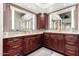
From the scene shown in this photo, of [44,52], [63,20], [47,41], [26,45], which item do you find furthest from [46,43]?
[63,20]

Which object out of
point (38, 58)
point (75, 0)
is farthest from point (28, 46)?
point (75, 0)

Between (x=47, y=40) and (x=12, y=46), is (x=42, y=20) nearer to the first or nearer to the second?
(x=47, y=40)

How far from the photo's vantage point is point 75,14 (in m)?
1.79

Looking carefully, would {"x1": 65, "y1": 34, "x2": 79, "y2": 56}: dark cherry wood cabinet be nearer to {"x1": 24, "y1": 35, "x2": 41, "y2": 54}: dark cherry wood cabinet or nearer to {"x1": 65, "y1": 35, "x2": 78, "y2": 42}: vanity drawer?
{"x1": 65, "y1": 35, "x2": 78, "y2": 42}: vanity drawer

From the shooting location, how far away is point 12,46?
1.75m

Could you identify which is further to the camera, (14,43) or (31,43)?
(31,43)

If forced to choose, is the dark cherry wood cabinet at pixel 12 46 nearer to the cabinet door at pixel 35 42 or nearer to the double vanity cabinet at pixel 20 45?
the double vanity cabinet at pixel 20 45

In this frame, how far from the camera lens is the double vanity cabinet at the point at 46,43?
70.7 inches

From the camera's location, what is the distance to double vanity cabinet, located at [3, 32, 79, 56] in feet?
5.89

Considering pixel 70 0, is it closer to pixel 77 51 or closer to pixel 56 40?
pixel 56 40

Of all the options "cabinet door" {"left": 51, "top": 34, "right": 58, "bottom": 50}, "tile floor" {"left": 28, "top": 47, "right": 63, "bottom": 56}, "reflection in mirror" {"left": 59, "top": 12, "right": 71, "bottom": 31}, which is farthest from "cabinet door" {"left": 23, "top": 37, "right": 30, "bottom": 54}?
"reflection in mirror" {"left": 59, "top": 12, "right": 71, "bottom": 31}

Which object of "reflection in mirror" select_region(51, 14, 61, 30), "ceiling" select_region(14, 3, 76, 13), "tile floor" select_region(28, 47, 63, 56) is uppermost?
"ceiling" select_region(14, 3, 76, 13)

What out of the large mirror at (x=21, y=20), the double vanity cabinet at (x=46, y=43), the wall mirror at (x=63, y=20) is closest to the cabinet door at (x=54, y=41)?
the double vanity cabinet at (x=46, y=43)

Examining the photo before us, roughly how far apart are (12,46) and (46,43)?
535 mm
